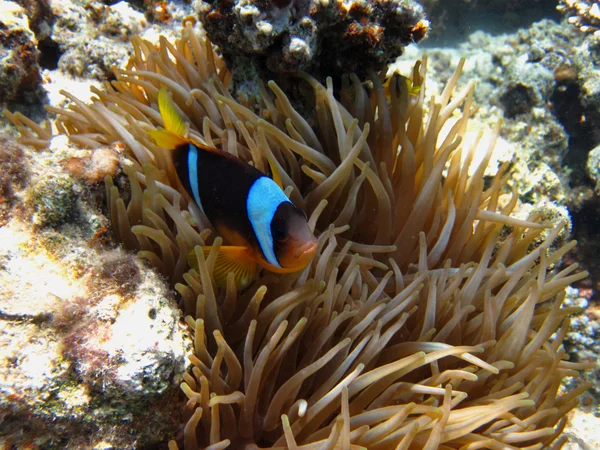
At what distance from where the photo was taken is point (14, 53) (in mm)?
2404

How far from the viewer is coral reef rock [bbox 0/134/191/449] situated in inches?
44.5

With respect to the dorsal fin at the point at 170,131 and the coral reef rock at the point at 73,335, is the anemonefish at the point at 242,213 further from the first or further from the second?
the coral reef rock at the point at 73,335

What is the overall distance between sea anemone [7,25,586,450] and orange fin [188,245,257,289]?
0.06m

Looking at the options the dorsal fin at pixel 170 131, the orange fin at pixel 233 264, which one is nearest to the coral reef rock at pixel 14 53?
the dorsal fin at pixel 170 131

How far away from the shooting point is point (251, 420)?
136 centimetres

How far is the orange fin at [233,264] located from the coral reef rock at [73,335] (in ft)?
0.59

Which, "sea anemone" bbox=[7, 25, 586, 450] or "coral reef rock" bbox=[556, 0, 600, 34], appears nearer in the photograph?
"sea anemone" bbox=[7, 25, 586, 450]

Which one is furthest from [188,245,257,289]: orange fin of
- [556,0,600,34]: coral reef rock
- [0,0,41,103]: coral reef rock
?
[556,0,600,34]: coral reef rock

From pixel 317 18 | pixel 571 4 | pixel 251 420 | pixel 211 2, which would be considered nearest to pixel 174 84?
pixel 211 2

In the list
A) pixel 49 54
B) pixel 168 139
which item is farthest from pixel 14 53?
pixel 168 139

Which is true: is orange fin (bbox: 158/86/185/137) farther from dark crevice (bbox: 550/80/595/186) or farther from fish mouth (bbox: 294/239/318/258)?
dark crevice (bbox: 550/80/595/186)

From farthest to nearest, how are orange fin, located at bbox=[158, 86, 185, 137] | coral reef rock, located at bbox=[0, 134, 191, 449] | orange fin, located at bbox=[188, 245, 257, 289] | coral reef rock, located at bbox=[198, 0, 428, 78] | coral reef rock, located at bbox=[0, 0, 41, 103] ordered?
coral reef rock, located at bbox=[0, 0, 41, 103] → coral reef rock, located at bbox=[198, 0, 428, 78] → orange fin, located at bbox=[158, 86, 185, 137] → orange fin, located at bbox=[188, 245, 257, 289] → coral reef rock, located at bbox=[0, 134, 191, 449]

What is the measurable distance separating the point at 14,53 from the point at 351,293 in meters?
2.35

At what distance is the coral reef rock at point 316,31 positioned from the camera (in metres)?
1.94
